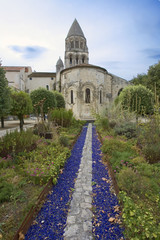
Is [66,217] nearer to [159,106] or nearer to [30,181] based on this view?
[30,181]

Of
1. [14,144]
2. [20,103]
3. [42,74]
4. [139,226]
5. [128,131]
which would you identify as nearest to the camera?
[139,226]

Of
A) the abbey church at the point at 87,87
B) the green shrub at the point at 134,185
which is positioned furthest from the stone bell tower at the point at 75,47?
the green shrub at the point at 134,185

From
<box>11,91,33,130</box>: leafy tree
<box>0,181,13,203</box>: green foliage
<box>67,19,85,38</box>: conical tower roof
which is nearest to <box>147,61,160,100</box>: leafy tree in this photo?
<box>11,91,33,130</box>: leafy tree

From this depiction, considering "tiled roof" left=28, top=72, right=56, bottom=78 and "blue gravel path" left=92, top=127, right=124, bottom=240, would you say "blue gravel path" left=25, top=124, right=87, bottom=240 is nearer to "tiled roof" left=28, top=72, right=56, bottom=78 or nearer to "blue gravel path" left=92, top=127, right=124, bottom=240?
"blue gravel path" left=92, top=127, right=124, bottom=240

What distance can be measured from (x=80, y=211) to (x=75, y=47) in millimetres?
35277

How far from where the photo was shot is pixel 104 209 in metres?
2.36

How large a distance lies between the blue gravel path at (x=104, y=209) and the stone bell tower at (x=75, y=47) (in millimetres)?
32954

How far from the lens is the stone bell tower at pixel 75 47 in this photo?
31.9 m

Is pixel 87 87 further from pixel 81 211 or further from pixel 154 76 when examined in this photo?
pixel 81 211

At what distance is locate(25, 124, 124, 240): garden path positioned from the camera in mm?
1896

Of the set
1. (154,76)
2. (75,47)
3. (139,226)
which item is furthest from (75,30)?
(139,226)

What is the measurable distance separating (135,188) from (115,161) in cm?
149

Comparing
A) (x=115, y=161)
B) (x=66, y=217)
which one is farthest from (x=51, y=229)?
(x=115, y=161)

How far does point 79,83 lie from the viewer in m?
21.7
